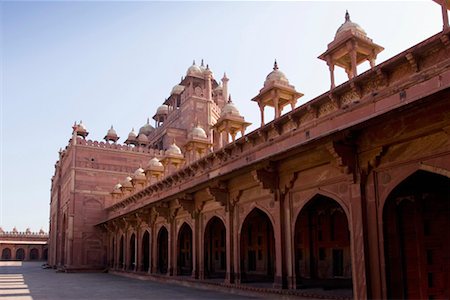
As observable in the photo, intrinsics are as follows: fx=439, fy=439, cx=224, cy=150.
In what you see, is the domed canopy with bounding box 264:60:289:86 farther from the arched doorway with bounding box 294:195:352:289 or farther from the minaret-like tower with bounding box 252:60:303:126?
the arched doorway with bounding box 294:195:352:289

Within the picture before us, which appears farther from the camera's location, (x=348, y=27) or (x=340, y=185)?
(x=348, y=27)

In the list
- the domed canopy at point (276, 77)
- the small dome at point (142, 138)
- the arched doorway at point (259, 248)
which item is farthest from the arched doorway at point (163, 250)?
the small dome at point (142, 138)

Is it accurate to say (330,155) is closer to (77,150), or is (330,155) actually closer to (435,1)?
(435,1)

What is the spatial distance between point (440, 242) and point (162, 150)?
32.5m

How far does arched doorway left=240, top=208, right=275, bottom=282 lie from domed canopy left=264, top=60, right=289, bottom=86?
4772 mm

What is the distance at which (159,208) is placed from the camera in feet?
66.4

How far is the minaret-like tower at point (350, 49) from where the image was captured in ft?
35.5

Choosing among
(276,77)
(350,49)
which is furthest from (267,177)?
(350,49)

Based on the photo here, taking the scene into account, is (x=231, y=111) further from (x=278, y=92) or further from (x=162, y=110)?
(x=162, y=110)

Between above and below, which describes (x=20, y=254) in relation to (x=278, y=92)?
below

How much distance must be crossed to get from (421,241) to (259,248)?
8.17m

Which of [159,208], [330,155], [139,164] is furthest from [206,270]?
[139,164]

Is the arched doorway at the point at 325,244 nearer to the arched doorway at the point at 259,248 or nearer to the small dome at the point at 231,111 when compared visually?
the arched doorway at the point at 259,248

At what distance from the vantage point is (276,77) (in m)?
13.7
